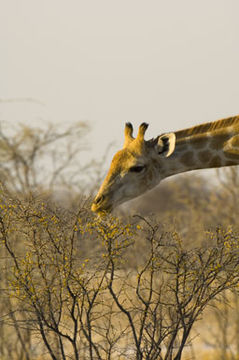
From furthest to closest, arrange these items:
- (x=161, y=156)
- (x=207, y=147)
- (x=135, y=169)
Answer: (x=207, y=147) → (x=161, y=156) → (x=135, y=169)

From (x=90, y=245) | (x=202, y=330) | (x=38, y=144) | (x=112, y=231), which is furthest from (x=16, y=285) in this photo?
(x=202, y=330)

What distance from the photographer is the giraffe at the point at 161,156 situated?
10141 millimetres

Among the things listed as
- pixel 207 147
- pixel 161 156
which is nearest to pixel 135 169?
pixel 161 156

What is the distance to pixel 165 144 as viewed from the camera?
35.2 ft

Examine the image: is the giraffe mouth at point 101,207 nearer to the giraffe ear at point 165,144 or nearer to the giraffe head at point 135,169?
the giraffe head at point 135,169

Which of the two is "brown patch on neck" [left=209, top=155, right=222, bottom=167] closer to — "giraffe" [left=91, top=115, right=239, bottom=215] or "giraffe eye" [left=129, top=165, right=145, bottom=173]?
"giraffe" [left=91, top=115, right=239, bottom=215]

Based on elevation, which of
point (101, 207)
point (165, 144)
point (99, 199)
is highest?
point (165, 144)

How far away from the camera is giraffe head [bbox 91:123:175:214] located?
1005cm

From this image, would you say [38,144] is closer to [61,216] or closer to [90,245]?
[90,245]

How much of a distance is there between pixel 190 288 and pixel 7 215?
108 inches

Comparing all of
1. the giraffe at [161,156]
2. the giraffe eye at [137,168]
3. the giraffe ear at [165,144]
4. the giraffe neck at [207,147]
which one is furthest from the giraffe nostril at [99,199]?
the giraffe neck at [207,147]

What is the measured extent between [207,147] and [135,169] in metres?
1.48

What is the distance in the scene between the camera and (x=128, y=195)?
1029 cm

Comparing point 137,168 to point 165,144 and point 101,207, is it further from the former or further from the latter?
point 101,207
